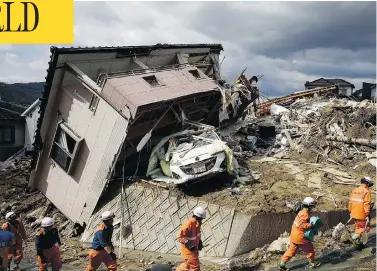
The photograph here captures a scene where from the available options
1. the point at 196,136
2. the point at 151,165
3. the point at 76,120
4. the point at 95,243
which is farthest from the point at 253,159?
the point at 95,243

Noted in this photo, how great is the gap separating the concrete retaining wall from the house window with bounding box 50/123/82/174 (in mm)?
2140

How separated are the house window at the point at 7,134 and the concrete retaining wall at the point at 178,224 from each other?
16.2 metres

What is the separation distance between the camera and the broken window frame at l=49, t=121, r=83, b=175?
12.5 meters

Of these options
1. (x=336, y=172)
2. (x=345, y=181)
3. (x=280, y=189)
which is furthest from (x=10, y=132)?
(x=345, y=181)

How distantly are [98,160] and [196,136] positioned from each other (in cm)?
333

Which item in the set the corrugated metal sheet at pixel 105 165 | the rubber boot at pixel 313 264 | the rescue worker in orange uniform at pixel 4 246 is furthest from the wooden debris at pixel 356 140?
the rescue worker in orange uniform at pixel 4 246

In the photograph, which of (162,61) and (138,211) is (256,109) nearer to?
(162,61)

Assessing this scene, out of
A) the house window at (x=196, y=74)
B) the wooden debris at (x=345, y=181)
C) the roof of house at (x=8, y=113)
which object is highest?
the roof of house at (x=8, y=113)

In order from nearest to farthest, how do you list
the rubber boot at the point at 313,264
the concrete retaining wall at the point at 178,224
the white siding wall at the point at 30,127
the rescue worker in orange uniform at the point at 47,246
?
the rubber boot at the point at 313,264 < the rescue worker in orange uniform at the point at 47,246 < the concrete retaining wall at the point at 178,224 < the white siding wall at the point at 30,127

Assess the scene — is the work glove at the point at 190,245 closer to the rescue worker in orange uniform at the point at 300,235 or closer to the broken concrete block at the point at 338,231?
the rescue worker in orange uniform at the point at 300,235

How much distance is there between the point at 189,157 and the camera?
11484 millimetres

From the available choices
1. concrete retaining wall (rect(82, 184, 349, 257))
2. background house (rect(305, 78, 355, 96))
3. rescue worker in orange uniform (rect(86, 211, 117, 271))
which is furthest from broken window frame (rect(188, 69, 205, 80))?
background house (rect(305, 78, 355, 96))

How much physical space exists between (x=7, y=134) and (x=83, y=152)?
15.7 metres

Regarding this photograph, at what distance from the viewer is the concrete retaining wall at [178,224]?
936 centimetres
